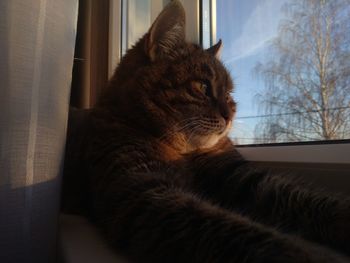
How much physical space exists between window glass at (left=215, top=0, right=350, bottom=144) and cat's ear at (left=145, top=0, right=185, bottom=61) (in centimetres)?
30

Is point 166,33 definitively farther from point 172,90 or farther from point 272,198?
point 272,198

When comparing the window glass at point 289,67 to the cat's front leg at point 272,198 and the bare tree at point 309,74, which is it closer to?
the bare tree at point 309,74

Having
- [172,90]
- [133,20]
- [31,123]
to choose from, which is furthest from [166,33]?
[133,20]

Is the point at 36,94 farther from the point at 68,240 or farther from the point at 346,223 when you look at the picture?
the point at 346,223

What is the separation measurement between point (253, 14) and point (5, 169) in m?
0.92

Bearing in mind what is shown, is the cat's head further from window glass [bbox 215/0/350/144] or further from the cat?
window glass [bbox 215/0/350/144]

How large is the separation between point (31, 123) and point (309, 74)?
2.43 ft

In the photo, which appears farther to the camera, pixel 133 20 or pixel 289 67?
pixel 133 20

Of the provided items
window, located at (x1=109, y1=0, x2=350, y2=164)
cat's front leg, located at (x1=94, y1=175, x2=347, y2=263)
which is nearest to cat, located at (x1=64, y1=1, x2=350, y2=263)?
cat's front leg, located at (x1=94, y1=175, x2=347, y2=263)

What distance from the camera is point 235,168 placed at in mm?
938

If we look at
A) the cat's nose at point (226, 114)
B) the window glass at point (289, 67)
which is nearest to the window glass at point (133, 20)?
the window glass at point (289, 67)

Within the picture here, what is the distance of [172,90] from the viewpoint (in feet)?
2.90

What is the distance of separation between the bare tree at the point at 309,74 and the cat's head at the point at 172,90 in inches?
7.1

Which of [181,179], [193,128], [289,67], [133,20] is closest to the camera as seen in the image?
[181,179]
